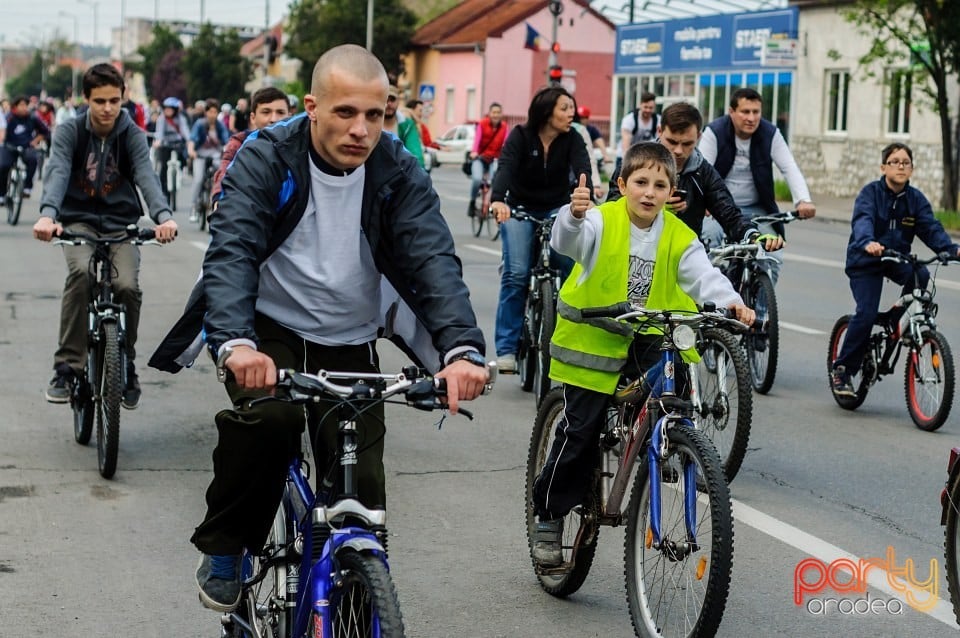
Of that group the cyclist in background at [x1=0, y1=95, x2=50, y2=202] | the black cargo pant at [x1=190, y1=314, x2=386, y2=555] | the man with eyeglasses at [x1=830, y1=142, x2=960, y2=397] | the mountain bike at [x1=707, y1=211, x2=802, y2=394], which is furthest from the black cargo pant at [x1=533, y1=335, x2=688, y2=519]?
the cyclist in background at [x1=0, y1=95, x2=50, y2=202]

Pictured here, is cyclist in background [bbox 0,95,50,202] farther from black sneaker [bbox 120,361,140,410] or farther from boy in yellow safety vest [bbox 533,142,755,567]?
boy in yellow safety vest [bbox 533,142,755,567]

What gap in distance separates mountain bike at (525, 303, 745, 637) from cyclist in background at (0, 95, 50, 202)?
1901cm

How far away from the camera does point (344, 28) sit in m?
78.2

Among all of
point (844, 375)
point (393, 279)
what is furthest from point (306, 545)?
point (844, 375)

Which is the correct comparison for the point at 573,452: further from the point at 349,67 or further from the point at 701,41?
the point at 701,41

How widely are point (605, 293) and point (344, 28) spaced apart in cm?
7386

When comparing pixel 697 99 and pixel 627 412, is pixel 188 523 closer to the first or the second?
pixel 627 412

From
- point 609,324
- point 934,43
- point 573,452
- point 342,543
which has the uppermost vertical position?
point 934,43

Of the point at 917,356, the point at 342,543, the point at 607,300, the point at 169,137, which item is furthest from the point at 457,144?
the point at 342,543

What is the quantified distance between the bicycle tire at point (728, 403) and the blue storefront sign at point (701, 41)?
37.1 meters

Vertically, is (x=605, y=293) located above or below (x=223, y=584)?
above

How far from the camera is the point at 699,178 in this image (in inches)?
340

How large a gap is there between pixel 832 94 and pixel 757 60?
4.46 meters

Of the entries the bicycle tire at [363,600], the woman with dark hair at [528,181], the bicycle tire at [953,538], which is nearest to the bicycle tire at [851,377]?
the woman with dark hair at [528,181]
